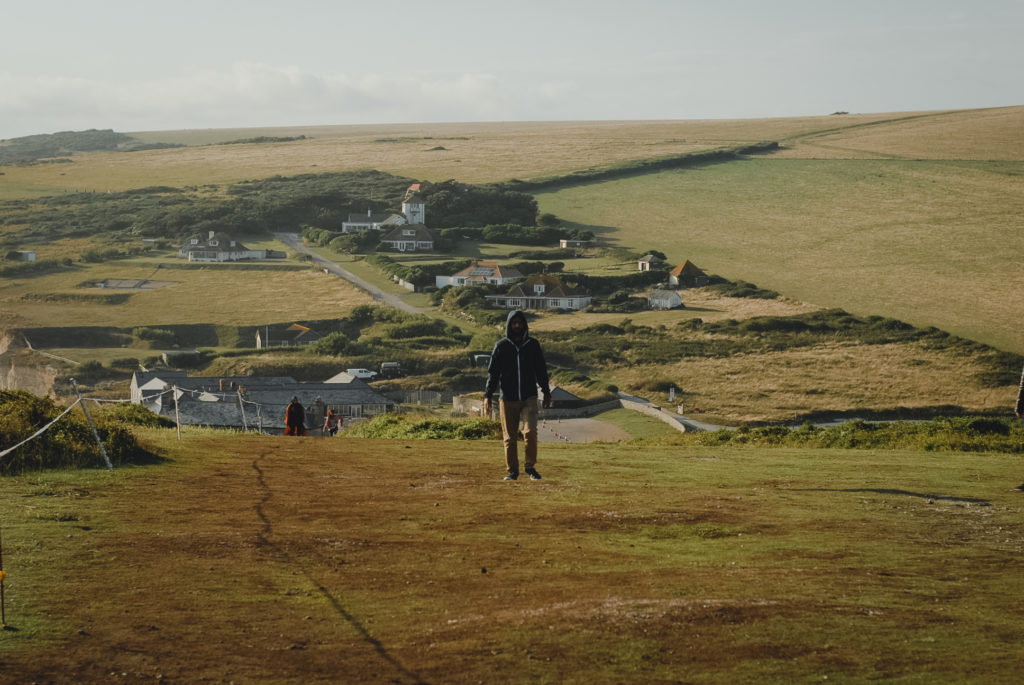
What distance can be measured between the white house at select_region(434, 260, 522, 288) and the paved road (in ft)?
22.8

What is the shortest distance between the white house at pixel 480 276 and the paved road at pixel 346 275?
274 inches

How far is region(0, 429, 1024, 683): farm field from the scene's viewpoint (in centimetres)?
716

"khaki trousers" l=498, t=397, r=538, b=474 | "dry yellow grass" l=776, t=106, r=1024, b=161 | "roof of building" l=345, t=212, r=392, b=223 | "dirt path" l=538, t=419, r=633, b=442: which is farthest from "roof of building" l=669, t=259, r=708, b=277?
"khaki trousers" l=498, t=397, r=538, b=474

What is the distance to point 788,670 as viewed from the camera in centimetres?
702

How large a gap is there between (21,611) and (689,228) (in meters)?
134

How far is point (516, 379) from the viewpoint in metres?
14.9

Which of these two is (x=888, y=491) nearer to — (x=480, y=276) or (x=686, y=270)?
(x=686, y=270)

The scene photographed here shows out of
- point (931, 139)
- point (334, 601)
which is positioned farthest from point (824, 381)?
point (931, 139)

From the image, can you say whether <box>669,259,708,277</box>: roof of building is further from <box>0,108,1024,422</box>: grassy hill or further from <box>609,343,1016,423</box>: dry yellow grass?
<box>609,343,1016,423</box>: dry yellow grass

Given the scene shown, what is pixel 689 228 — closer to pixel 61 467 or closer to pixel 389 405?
pixel 389 405

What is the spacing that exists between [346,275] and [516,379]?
366 feet

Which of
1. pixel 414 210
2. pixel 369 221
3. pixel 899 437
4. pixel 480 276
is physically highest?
pixel 899 437

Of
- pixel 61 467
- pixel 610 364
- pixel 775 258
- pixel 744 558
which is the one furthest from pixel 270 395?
pixel 775 258

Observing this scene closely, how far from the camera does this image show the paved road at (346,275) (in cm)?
11025
